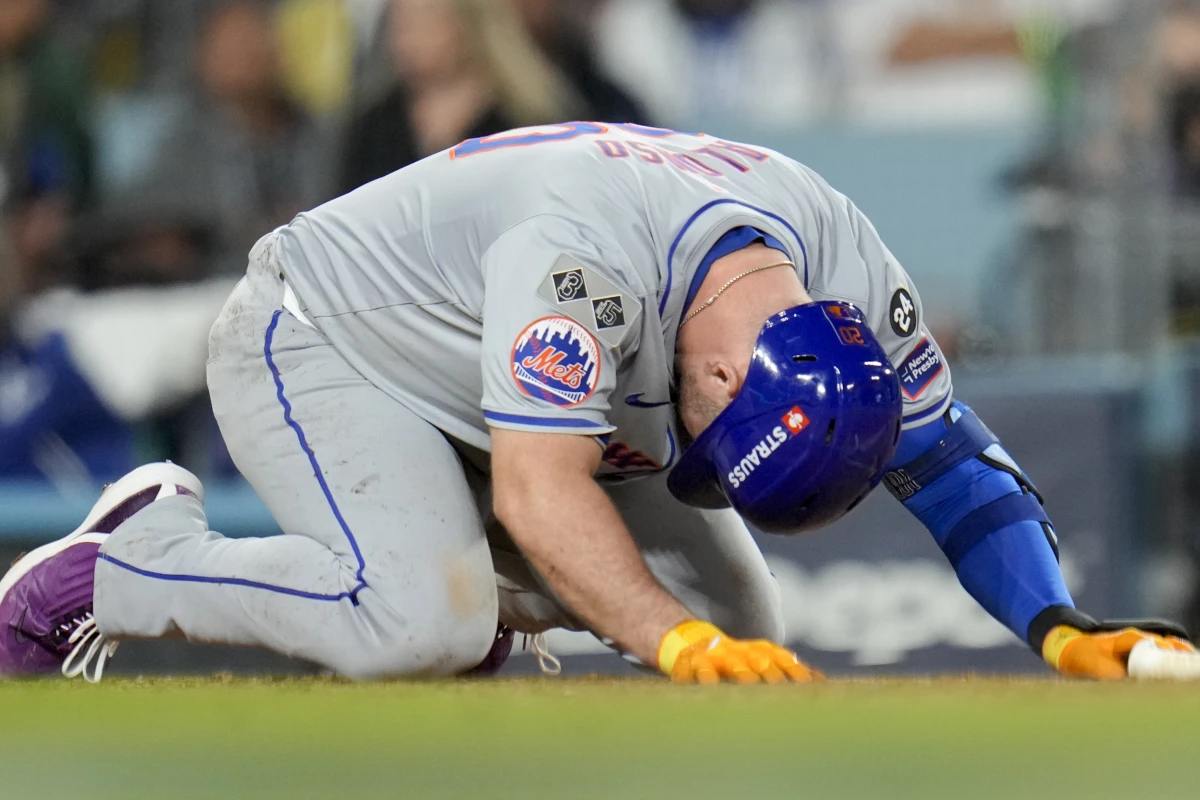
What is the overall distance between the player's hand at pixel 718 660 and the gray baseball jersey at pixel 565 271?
0.41 meters

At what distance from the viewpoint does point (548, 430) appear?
319 centimetres

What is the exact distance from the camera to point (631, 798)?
5.93 ft

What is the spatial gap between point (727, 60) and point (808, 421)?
A: 3.78 m

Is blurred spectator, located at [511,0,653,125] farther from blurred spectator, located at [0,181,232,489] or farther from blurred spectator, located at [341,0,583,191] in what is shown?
blurred spectator, located at [0,181,232,489]

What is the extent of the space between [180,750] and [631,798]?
697 mm

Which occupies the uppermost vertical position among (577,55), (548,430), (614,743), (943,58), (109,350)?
(577,55)

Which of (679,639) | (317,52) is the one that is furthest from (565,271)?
(317,52)

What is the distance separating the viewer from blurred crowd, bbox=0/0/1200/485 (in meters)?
6.54

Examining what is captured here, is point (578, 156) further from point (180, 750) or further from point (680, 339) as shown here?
point (180, 750)

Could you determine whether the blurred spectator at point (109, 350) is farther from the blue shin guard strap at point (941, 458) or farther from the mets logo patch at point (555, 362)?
the mets logo patch at point (555, 362)

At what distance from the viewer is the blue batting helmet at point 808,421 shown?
318 cm

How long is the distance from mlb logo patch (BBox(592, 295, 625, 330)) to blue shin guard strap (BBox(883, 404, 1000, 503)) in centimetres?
87

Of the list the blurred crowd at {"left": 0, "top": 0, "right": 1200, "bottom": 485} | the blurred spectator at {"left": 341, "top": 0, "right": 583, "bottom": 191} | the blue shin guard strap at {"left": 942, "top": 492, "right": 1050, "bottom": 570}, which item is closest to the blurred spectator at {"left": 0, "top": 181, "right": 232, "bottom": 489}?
the blurred crowd at {"left": 0, "top": 0, "right": 1200, "bottom": 485}

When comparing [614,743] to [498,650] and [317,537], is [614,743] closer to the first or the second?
[317,537]
